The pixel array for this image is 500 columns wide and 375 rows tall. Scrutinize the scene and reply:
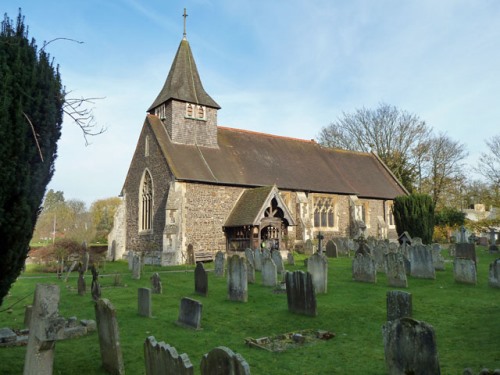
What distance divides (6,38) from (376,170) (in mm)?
30717

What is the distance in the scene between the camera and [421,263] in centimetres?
1286

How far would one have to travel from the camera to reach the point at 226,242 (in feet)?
74.1

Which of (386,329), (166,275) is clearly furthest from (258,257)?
(386,329)

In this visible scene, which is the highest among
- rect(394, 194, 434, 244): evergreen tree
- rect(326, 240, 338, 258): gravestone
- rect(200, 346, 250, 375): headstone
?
rect(394, 194, 434, 244): evergreen tree

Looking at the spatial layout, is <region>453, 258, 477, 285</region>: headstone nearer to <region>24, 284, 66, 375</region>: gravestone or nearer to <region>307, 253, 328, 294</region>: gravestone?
<region>307, 253, 328, 294</region>: gravestone

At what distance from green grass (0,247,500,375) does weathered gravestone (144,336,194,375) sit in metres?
1.15

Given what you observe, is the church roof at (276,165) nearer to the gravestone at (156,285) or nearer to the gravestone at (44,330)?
the gravestone at (156,285)

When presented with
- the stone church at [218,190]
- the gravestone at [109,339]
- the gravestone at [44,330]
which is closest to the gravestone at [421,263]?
the stone church at [218,190]

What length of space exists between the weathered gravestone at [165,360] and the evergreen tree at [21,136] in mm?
1958

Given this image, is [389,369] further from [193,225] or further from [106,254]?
[106,254]

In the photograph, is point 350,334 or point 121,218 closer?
point 350,334

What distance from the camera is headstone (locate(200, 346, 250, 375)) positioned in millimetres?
3432

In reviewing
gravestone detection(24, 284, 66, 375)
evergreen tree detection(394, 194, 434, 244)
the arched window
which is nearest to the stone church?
the arched window

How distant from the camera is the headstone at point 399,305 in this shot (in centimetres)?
718
